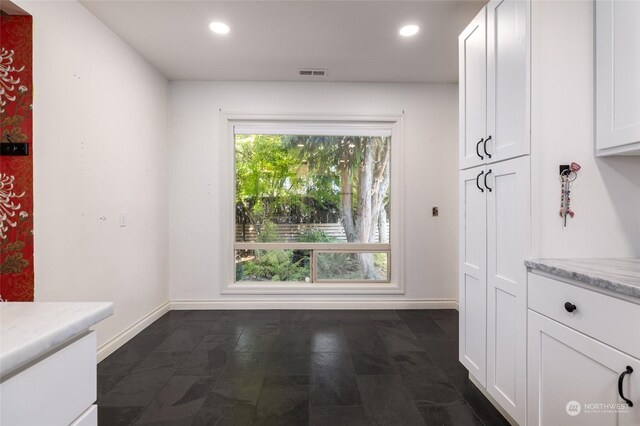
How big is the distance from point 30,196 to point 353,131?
2898 mm

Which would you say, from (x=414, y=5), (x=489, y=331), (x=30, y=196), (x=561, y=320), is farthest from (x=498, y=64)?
(x=30, y=196)

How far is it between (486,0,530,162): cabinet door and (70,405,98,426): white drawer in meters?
1.84

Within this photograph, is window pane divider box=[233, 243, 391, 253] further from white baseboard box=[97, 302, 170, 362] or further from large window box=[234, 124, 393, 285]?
white baseboard box=[97, 302, 170, 362]

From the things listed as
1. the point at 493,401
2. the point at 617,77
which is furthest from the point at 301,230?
the point at 617,77

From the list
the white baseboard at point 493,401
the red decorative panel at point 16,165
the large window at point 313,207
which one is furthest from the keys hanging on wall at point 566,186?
the red decorative panel at point 16,165

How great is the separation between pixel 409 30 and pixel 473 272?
1972 millimetres

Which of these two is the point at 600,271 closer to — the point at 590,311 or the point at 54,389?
the point at 590,311

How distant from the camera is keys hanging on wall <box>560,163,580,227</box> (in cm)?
142

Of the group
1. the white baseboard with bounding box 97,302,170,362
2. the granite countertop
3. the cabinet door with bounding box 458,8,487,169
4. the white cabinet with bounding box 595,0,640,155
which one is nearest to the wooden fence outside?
the white baseboard with bounding box 97,302,170,362

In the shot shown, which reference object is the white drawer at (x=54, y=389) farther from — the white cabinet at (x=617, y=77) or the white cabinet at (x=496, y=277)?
the white cabinet at (x=617, y=77)

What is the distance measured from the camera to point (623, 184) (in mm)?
1434

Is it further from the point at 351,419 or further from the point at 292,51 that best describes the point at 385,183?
the point at 351,419

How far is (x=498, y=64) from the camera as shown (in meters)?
1.64

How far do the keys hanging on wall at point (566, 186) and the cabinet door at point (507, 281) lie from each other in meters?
0.17
